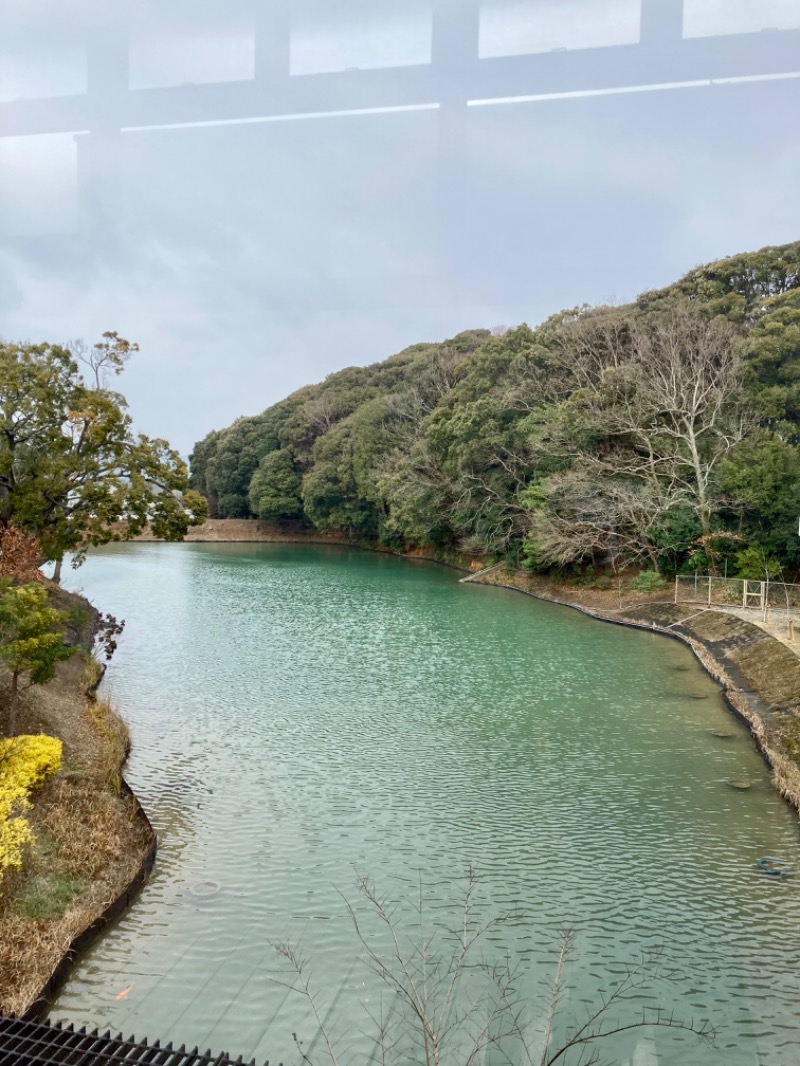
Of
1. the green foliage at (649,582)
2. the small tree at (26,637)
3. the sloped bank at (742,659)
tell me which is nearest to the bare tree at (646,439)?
the green foliage at (649,582)

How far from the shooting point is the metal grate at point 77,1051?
14.2 feet

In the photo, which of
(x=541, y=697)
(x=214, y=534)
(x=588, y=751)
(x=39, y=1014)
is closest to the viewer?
(x=39, y=1014)

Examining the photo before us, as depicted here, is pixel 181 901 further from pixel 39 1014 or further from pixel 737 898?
pixel 737 898

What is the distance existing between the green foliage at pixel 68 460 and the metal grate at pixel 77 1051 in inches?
527

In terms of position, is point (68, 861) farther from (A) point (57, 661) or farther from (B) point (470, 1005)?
(A) point (57, 661)

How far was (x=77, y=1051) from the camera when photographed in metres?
4.45

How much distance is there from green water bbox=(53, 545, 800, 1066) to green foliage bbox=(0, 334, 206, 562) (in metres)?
3.44

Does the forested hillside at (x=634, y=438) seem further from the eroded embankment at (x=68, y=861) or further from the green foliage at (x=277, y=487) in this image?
the eroded embankment at (x=68, y=861)

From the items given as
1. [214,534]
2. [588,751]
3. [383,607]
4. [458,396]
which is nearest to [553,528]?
[383,607]

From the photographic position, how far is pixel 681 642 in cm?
2052

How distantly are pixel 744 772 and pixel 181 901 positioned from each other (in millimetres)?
7863

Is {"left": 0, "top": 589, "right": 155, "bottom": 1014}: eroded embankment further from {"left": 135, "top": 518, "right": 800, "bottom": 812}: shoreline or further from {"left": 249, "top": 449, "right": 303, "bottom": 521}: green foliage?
{"left": 249, "top": 449, "right": 303, "bottom": 521}: green foliage

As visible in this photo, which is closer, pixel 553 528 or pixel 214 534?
pixel 553 528

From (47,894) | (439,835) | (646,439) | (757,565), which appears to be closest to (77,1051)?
(47,894)
